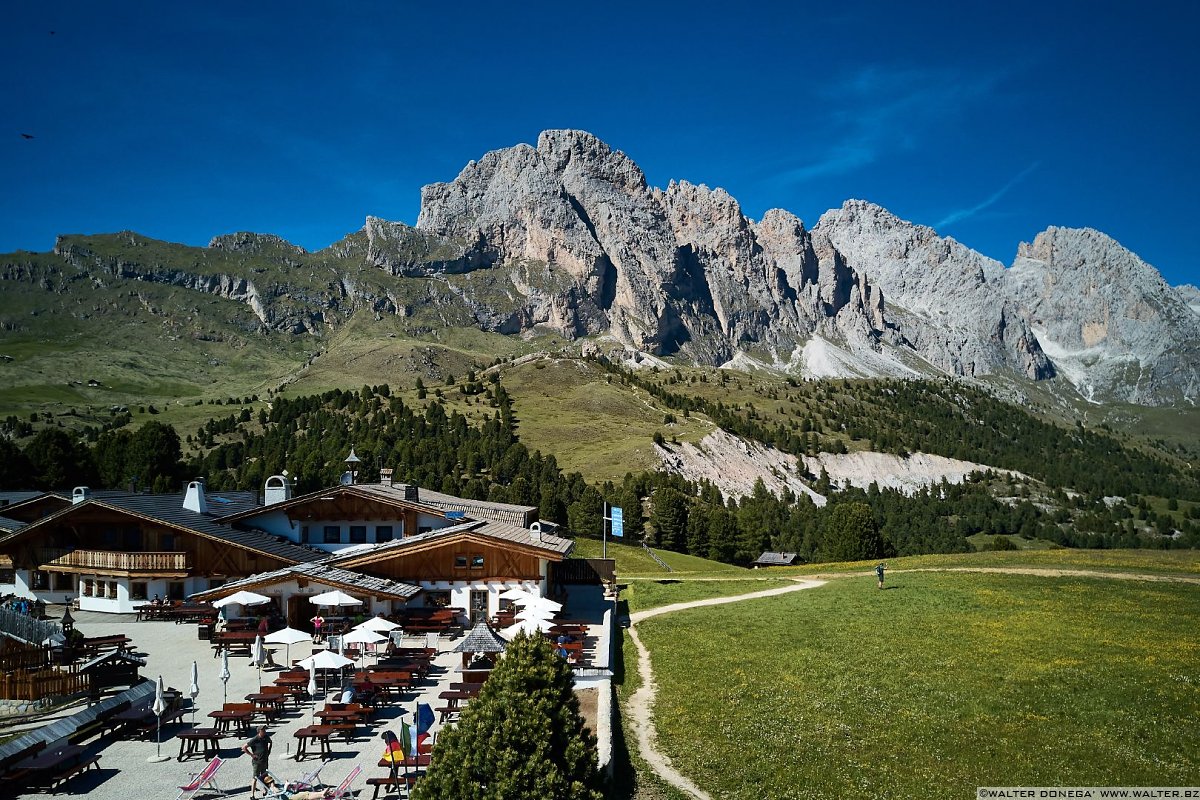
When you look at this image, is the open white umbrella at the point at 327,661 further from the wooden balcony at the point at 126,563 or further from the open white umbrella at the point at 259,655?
the wooden balcony at the point at 126,563

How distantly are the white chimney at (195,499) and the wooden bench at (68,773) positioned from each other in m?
35.2

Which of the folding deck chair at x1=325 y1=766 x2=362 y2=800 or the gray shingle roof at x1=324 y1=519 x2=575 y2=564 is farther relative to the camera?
Answer: the gray shingle roof at x1=324 y1=519 x2=575 y2=564

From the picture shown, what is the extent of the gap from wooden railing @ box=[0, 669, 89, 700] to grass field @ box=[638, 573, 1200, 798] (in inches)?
735

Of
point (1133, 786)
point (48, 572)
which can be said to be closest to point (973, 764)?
point (1133, 786)

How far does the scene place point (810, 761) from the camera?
68.3 feet

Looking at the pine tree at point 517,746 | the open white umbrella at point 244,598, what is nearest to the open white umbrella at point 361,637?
the open white umbrella at point 244,598

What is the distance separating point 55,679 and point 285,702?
6.83m

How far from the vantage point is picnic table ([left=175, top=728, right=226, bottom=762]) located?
69.9 ft

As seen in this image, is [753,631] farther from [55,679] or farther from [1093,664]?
[55,679]

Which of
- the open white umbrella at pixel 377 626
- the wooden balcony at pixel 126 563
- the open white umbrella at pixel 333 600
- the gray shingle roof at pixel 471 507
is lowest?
the open white umbrella at pixel 377 626

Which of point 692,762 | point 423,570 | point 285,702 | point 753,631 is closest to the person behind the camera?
point 692,762

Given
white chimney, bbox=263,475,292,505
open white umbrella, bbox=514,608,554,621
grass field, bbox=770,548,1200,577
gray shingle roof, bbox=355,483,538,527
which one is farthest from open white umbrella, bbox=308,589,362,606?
grass field, bbox=770,548,1200,577

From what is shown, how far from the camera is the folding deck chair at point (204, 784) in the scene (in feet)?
60.6

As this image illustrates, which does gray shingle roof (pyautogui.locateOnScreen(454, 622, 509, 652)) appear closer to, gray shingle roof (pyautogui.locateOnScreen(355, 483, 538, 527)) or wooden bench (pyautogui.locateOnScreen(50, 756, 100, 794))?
wooden bench (pyautogui.locateOnScreen(50, 756, 100, 794))
